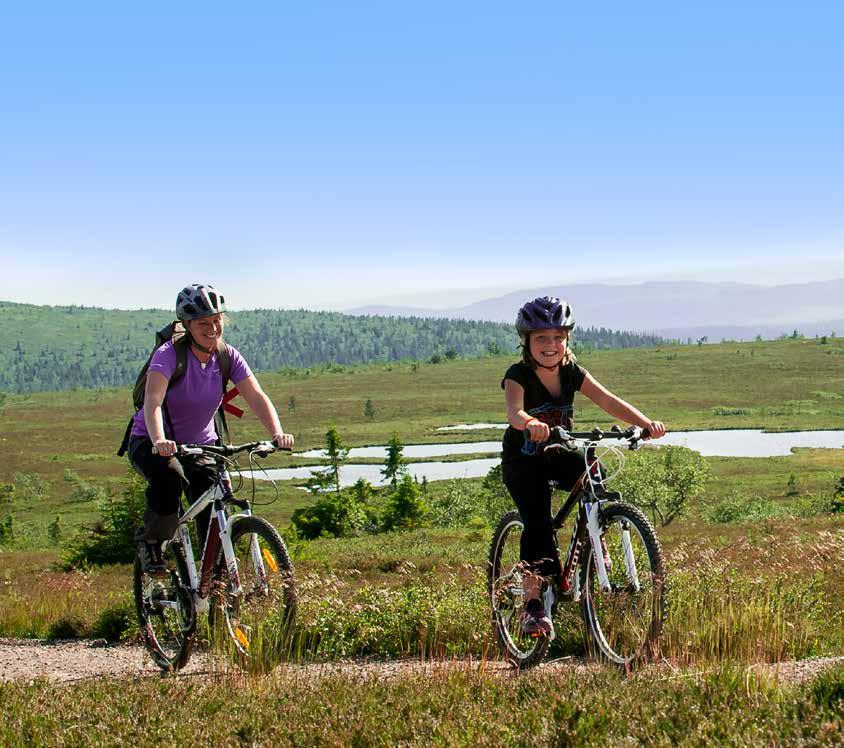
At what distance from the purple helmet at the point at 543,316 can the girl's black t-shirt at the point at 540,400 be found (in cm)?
34

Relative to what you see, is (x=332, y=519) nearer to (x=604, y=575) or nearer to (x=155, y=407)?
(x=155, y=407)

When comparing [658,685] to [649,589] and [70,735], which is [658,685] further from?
[70,735]

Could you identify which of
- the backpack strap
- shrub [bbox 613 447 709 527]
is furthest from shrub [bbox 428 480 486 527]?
the backpack strap

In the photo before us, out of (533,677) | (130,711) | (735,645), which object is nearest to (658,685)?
(533,677)

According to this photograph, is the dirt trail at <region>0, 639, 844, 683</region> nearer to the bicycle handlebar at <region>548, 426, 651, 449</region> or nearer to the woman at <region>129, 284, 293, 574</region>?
the woman at <region>129, 284, 293, 574</region>

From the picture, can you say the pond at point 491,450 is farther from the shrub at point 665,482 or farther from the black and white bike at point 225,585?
the black and white bike at point 225,585

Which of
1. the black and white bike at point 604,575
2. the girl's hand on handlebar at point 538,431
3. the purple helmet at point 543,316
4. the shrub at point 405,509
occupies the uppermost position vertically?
the purple helmet at point 543,316

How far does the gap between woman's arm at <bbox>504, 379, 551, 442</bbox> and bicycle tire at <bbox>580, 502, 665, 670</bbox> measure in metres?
0.73

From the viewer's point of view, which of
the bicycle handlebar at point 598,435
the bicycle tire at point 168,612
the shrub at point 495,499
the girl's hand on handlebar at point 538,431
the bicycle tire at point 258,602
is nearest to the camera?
the girl's hand on handlebar at point 538,431

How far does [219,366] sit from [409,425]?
143 metres

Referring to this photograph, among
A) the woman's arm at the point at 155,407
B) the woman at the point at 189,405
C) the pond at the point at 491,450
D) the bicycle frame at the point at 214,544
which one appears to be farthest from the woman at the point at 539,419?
the pond at the point at 491,450

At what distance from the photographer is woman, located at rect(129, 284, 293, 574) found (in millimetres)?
7793

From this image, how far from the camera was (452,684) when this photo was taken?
19.3 ft

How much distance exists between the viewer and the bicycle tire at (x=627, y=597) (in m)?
6.45
